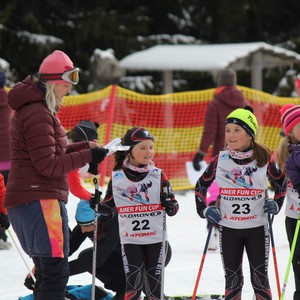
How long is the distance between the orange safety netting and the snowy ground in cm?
Result: 294

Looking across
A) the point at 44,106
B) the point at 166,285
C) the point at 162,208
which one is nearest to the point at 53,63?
the point at 44,106

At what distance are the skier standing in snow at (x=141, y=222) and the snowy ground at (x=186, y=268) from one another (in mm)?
1159

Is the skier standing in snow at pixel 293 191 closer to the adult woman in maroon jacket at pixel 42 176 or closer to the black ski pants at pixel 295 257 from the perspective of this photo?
the black ski pants at pixel 295 257

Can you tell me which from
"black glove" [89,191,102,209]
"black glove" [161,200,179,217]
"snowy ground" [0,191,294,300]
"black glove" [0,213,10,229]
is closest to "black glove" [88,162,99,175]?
"black glove" [89,191,102,209]

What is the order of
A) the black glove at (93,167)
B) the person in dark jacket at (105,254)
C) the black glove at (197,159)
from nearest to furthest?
the black glove at (93,167), the person in dark jacket at (105,254), the black glove at (197,159)

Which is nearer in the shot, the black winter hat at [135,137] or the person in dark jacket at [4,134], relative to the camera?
the black winter hat at [135,137]

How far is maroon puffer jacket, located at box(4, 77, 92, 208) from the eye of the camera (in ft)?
16.7

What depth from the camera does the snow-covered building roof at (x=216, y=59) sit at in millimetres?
17281

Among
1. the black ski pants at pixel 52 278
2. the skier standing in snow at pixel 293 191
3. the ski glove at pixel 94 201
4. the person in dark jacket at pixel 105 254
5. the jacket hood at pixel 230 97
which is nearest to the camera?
the black ski pants at pixel 52 278

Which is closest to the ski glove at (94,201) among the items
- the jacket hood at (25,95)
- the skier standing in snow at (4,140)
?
the jacket hood at (25,95)

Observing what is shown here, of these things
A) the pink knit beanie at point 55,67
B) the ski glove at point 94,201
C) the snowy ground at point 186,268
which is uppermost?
the pink knit beanie at point 55,67

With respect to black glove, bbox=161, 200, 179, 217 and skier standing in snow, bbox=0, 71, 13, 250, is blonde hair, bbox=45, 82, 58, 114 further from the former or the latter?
skier standing in snow, bbox=0, 71, 13, 250

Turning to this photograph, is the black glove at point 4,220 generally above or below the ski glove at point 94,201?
below

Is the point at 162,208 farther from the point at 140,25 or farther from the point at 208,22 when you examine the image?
the point at 208,22
